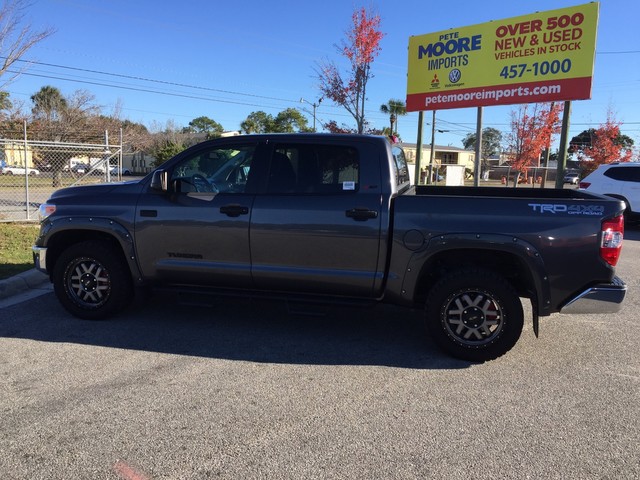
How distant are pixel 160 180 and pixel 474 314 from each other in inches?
124

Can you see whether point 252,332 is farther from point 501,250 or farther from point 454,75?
point 454,75

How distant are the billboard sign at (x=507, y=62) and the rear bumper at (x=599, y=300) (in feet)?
39.4

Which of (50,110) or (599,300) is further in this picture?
(50,110)

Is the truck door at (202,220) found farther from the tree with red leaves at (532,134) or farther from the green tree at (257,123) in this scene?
the green tree at (257,123)

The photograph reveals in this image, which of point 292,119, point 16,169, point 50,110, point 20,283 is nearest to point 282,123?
point 292,119

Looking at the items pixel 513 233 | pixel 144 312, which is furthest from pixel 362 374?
pixel 144 312

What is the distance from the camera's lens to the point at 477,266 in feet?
13.6

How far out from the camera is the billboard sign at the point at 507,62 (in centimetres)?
1348

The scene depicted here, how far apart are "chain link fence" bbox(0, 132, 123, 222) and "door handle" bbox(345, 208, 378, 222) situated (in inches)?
388

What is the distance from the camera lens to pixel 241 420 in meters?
3.12

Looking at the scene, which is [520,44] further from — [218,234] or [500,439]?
[500,439]

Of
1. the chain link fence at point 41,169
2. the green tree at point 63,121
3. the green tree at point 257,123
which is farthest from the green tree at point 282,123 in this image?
the chain link fence at point 41,169

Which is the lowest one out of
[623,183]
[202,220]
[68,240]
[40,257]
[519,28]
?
[40,257]

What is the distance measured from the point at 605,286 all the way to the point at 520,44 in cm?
1274
